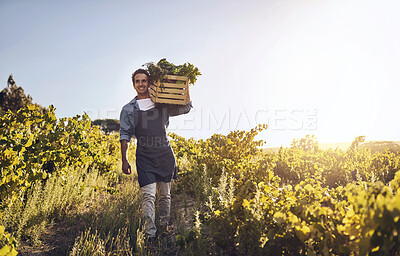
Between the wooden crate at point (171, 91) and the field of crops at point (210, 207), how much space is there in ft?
4.15

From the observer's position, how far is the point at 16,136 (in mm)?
2861

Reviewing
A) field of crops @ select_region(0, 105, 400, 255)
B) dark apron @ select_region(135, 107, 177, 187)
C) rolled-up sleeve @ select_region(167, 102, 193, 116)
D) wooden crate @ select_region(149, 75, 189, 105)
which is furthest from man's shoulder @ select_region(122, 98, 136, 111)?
field of crops @ select_region(0, 105, 400, 255)

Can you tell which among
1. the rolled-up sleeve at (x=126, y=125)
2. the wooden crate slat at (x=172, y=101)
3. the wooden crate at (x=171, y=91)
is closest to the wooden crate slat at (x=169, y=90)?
the wooden crate at (x=171, y=91)

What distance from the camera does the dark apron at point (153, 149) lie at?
3.44 meters

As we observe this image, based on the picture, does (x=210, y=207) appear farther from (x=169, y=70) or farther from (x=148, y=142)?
(x=169, y=70)

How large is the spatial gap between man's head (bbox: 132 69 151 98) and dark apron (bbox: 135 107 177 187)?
314mm

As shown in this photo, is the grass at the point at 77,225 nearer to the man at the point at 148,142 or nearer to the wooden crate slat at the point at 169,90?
the man at the point at 148,142

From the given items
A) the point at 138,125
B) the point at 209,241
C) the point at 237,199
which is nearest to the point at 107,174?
the point at 138,125

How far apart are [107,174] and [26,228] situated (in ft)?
11.2

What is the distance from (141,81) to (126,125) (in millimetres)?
663

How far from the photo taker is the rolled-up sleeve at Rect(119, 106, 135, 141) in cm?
342

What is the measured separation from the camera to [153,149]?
3477 millimetres

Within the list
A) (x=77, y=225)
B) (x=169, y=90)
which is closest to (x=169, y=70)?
(x=169, y=90)

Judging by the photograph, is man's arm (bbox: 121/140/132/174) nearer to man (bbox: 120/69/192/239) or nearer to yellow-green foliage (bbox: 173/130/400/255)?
man (bbox: 120/69/192/239)
